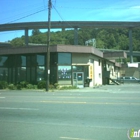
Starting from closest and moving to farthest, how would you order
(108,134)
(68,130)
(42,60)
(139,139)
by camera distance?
1. (139,139)
2. (108,134)
3. (68,130)
4. (42,60)

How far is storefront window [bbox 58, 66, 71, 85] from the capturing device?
126 ft

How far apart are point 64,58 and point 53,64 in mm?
1798

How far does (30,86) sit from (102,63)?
799 inches

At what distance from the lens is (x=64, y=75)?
38.8 m

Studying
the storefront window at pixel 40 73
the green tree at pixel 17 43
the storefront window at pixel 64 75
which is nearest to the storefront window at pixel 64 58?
the storefront window at pixel 64 75

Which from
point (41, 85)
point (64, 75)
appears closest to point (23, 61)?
point (41, 85)

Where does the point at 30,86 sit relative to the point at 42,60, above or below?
below

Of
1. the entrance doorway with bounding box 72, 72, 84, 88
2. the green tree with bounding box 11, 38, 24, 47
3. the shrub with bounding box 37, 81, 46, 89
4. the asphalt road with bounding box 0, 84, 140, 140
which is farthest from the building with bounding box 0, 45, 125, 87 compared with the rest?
the green tree with bounding box 11, 38, 24, 47

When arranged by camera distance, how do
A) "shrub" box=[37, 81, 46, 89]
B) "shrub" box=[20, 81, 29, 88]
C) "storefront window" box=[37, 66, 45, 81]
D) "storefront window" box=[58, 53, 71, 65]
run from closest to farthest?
"shrub" box=[37, 81, 46, 89], "shrub" box=[20, 81, 29, 88], "storefront window" box=[58, 53, 71, 65], "storefront window" box=[37, 66, 45, 81]

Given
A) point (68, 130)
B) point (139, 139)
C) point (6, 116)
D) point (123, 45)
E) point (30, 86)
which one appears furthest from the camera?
point (123, 45)

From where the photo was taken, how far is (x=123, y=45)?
12450 centimetres

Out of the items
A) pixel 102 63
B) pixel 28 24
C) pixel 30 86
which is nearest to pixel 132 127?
pixel 30 86

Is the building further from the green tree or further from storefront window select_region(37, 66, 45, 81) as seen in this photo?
the green tree

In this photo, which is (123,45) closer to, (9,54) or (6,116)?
(9,54)
